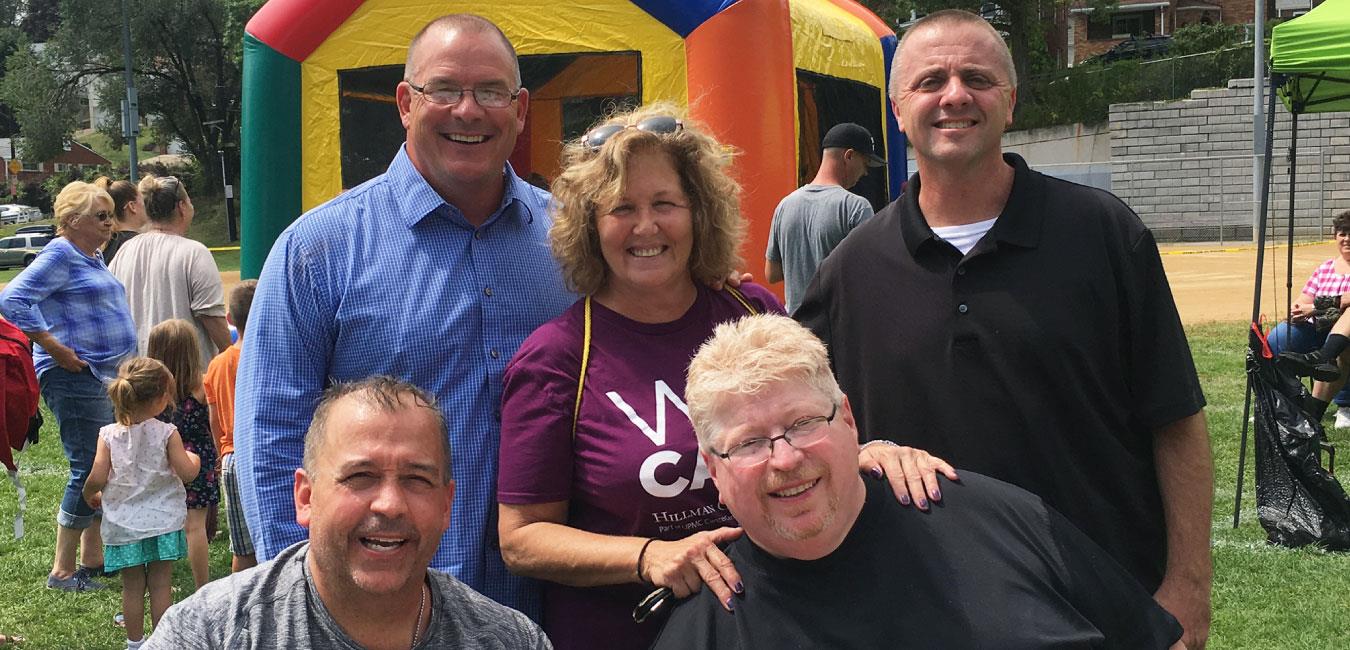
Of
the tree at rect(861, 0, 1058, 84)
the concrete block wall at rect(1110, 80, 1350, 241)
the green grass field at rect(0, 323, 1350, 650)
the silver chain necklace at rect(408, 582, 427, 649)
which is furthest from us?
the tree at rect(861, 0, 1058, 84)

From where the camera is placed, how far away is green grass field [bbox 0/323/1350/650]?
4938 mm

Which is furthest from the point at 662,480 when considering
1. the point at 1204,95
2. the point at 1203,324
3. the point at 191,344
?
the point at 1204,95

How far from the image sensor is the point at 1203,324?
45.8ft

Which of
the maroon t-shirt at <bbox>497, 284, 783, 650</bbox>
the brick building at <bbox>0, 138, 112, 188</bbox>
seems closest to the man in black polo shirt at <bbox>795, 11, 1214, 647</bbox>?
the maroon t-shirt at <bbox>497, 284, 783, 650</bbox>

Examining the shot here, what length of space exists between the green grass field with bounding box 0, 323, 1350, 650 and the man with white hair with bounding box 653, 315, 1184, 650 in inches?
122

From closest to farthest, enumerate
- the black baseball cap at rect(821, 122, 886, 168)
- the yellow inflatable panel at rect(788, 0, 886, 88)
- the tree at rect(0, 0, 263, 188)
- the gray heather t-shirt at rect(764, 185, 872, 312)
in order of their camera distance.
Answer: the gray heather t-shirt at rect(764, 185, 872, 312) → the black baseball cap at rect(821, 122, 886, 168) → the yellow inflatable panel at rect(788, 0, 886, 88) → the tree at rect(0, 0, 263, 188)

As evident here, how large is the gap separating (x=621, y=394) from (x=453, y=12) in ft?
17.4

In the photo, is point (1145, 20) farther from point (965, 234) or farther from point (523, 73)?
point (965, 234)

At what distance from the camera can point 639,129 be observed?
8.27 ft

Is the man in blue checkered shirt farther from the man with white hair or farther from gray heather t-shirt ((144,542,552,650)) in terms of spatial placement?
the man with white hair

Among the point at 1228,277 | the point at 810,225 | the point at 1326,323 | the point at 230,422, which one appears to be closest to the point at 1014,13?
the point at 1228,277

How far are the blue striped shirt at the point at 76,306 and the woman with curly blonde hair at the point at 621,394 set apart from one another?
434cm

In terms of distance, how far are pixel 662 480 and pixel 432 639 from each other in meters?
0.51

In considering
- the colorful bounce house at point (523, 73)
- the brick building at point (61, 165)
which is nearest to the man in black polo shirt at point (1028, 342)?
the colorful bounce house at point (523, 73)
